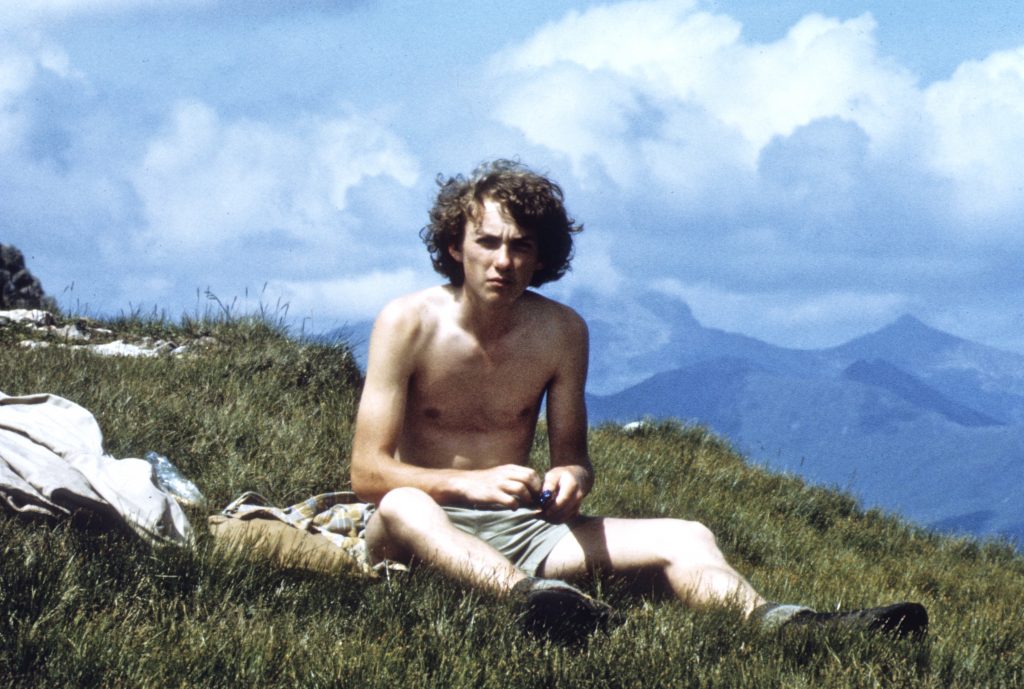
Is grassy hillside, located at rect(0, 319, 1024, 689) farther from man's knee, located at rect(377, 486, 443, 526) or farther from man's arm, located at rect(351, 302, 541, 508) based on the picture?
man's arm, located at rect(351, 302, 541, 508)

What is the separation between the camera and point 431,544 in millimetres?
4145

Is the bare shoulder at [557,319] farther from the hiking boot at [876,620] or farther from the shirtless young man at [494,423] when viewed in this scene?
the hiking boot at [876,620]

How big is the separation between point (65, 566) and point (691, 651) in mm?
1910

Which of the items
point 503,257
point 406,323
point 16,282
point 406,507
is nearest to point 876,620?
point 406,507

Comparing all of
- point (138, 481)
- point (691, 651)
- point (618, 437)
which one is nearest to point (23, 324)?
point (618, 437)

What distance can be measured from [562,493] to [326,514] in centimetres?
146

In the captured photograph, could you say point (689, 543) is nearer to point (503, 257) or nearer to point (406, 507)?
point (406, 507)

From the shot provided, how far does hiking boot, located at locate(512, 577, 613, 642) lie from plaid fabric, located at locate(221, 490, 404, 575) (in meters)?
1.18

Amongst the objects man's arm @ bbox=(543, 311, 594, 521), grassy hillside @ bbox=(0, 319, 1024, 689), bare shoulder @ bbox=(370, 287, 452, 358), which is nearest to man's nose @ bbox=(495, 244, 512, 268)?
bare shoulder @ bbox=(370, 287, 452, 358)

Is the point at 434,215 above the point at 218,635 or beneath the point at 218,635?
above

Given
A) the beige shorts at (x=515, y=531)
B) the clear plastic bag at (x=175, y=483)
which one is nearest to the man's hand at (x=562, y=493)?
the beige shorts at (x=515, y=531)

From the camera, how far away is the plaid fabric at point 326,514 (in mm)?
5020

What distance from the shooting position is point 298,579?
13.2 feet

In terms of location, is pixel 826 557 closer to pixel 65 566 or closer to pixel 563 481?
pixel 563 481
